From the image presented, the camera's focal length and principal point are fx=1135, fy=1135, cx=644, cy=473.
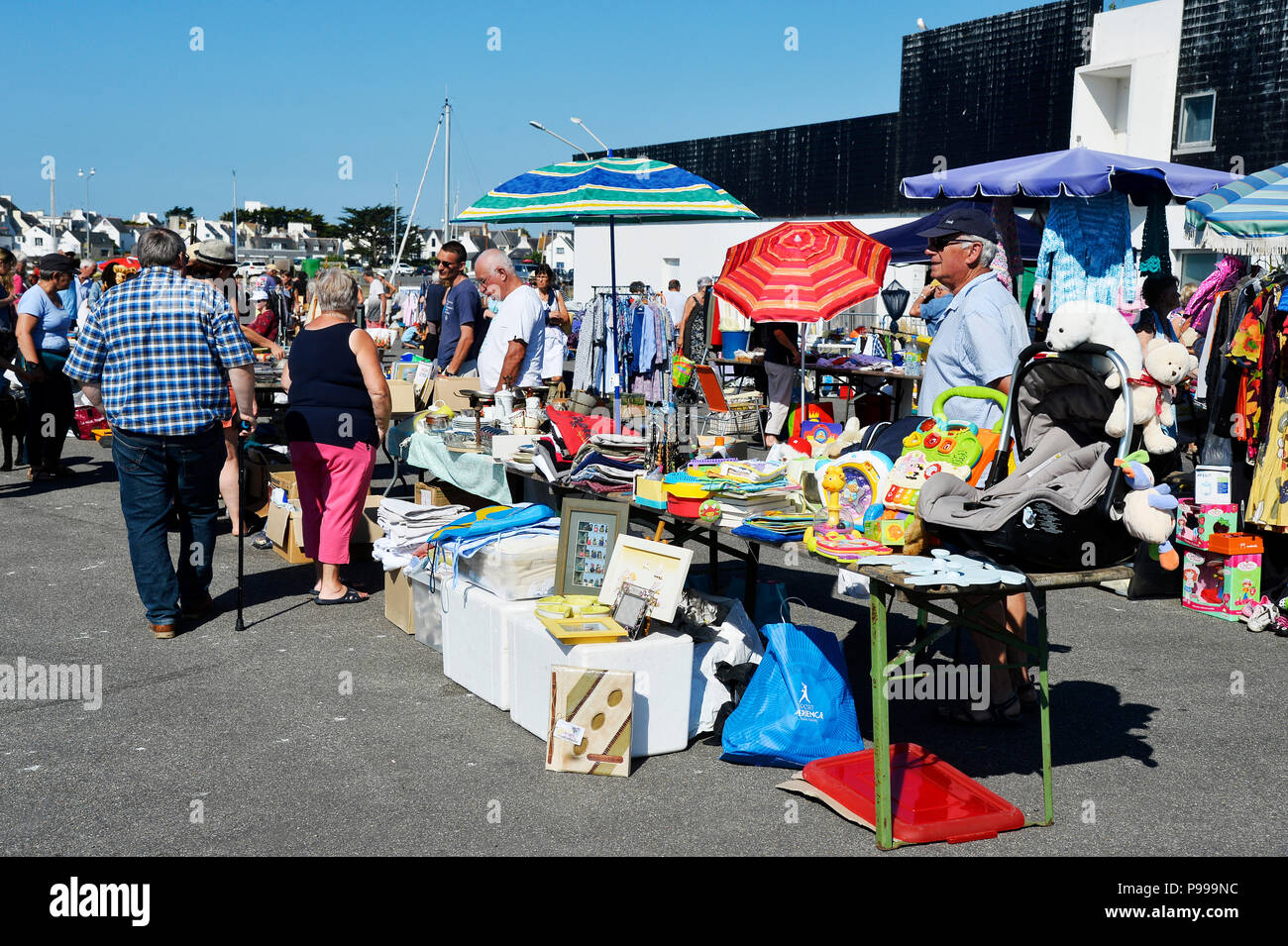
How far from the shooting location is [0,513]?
9047 millimetres

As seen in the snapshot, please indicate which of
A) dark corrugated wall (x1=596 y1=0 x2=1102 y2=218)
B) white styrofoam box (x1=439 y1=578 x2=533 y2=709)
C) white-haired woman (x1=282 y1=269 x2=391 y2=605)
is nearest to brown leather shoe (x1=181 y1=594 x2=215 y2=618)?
white-haired woman (x1=282 y1=269 x2=391 y2=605)

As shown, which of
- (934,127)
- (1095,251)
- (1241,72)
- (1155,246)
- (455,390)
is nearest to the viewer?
(455,390)

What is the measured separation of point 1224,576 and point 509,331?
477cm

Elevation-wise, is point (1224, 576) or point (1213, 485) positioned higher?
point (1213, 485)

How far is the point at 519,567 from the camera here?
203 inches

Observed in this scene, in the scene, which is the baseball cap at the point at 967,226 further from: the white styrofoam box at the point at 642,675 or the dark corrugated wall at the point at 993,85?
the dark corrugated wall at the point at 993,85

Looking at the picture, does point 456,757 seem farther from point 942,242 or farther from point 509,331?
point 509,331

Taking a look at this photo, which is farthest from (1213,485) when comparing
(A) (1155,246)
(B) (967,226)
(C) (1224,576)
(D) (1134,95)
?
(D) (1134,95)

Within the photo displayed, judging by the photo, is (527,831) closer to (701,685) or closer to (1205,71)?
(701,685)

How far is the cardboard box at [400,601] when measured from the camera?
6062 mm

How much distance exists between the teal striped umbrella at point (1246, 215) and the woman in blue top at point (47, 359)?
29.9ft

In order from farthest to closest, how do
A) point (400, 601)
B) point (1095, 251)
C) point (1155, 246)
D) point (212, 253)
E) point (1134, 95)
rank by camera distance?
point (1134, 95)
point (1155, 246)
point (1095, 251)
point (212, 253)
point (400, 601)

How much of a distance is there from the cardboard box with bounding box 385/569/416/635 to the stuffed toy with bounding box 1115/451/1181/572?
365 centimetres
